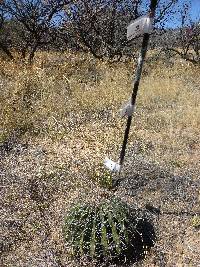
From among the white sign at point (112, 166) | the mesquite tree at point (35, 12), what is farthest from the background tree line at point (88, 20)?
the white sign at point (112, 166)

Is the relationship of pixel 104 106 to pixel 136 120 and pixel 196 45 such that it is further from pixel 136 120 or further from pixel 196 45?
pixel 196 45

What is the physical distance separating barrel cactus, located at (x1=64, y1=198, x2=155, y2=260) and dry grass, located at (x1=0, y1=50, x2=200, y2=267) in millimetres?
162

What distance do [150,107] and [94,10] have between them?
5.37 meters

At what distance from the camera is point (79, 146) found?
21.5 feet

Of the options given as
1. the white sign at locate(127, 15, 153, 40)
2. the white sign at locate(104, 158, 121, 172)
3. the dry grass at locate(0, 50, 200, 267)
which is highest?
the white sign at locate(127, 15, 153, 40)

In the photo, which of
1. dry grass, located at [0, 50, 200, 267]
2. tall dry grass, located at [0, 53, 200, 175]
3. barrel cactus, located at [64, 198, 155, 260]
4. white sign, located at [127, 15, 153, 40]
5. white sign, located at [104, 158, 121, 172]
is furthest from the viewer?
tall dry grass, located at [0, 53, 200, 175]

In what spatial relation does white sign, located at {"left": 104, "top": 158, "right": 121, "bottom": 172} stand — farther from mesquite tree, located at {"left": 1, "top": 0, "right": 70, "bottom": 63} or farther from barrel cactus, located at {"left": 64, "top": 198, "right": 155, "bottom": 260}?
mesquite tree, located at {"left": 1, "top": 0, "right": 70, "bottom": 63}

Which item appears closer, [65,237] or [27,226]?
[65,237]

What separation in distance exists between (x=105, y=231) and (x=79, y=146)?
249 cm

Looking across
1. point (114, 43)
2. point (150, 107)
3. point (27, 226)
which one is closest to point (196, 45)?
point (114, 43)

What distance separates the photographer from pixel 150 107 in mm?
8508

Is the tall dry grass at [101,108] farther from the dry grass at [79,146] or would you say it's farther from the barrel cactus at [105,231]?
the barrel cactus at [105,231]

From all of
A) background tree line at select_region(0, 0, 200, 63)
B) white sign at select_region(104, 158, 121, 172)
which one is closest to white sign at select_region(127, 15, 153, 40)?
white sign at select_region(104, 158, 121, 172)

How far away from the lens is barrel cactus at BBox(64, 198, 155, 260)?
412cm
